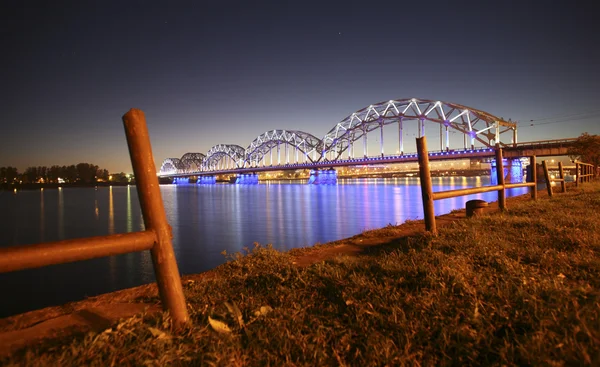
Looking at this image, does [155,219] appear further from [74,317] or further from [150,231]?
[74,317]

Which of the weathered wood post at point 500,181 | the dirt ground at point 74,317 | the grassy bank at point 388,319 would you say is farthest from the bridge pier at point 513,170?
the dirt ground at point 74,317

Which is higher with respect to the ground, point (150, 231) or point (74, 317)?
point (150, 231)

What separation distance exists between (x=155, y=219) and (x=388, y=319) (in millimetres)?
1864

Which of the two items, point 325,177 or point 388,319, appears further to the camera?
point 325,177

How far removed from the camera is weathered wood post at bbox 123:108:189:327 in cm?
253

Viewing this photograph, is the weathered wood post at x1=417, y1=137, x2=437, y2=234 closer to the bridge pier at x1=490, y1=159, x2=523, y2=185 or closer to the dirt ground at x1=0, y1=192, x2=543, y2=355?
the dirt ground at x1=0, y1=192, x2=543, y2=355

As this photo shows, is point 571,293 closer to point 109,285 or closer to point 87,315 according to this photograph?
point 87,315

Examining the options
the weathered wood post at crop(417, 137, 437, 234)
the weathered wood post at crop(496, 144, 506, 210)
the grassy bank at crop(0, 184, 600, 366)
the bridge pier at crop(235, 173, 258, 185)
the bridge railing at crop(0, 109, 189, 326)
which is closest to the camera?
the grassy bank at crop(0, 184, 600, 366)

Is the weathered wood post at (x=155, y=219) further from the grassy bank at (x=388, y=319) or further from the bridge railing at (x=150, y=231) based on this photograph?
the grassy bank at (x=388, y=319)

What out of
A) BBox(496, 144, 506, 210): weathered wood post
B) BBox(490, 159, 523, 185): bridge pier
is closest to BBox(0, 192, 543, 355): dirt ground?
Answer: BBox(496, 144, 506, 210): weathered wood post

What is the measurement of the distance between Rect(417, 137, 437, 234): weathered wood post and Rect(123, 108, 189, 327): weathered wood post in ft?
12.8

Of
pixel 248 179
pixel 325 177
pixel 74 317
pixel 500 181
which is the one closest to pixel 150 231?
pixel 74 317

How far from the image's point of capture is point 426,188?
5453mm

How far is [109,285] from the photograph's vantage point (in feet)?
30.5
